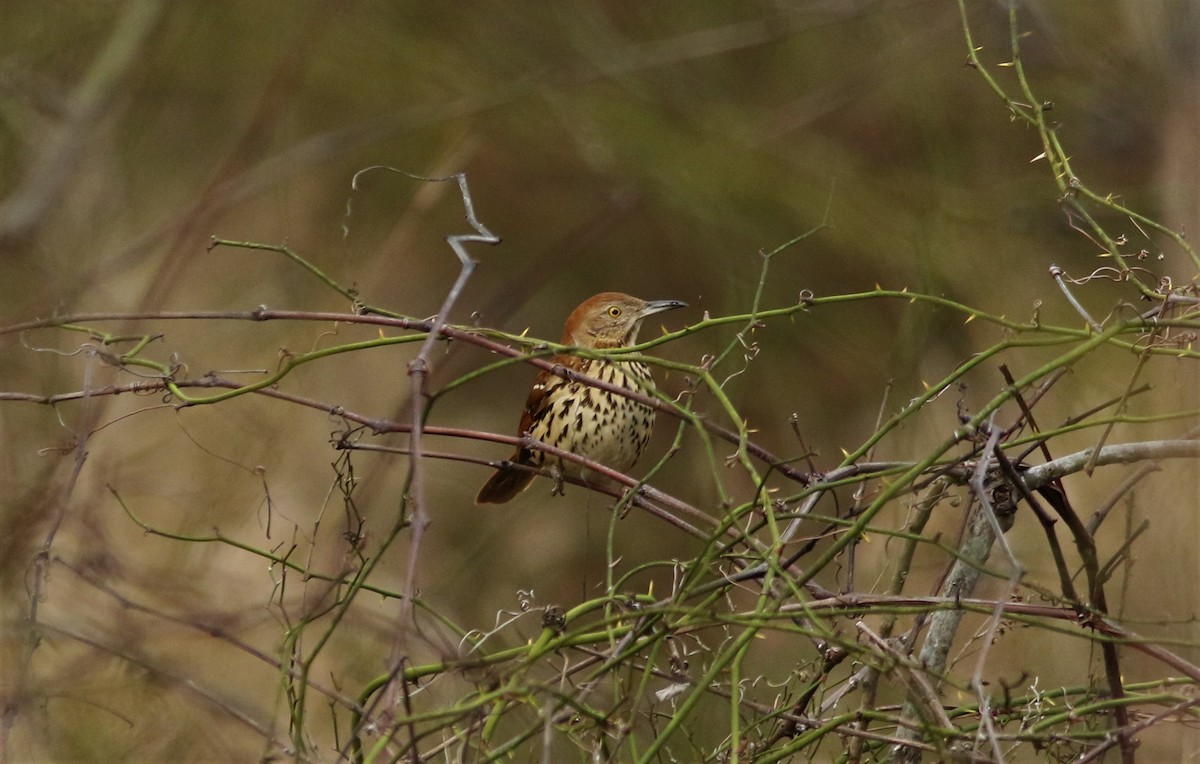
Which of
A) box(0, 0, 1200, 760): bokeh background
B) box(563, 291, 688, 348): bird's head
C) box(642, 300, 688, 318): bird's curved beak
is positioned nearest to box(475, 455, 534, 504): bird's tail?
box(0, 0, 1200, 760): bokeh background

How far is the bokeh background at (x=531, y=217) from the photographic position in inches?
153

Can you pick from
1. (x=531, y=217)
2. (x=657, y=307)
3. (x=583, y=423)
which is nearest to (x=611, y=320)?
(x=657, y=307)

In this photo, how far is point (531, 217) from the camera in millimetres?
7086

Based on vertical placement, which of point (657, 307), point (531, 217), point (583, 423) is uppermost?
point (531, 217)

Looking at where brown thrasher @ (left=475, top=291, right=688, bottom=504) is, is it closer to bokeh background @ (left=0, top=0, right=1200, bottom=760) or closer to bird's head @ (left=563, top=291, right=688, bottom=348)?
bird's head @ (left=563, top=291, right=688, bottom=348)

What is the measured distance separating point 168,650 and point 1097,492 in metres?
3.88

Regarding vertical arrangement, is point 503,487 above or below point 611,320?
below

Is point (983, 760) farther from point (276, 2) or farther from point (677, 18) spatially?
point (677, 18)

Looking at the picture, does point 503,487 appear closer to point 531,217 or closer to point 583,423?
point 583,423

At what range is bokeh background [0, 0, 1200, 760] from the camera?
3898 millimetres

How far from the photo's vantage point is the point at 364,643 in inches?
167

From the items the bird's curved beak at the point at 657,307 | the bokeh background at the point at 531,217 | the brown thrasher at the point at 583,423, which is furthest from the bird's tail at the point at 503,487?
the bird's curved beak at the point at 657,307

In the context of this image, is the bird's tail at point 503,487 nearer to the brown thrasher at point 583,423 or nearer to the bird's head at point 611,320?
the brown thrasher at point 583,423

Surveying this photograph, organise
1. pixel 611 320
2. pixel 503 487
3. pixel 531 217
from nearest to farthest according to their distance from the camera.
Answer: pixel 503 487 < pixel 611 320 < pixel 531 217
